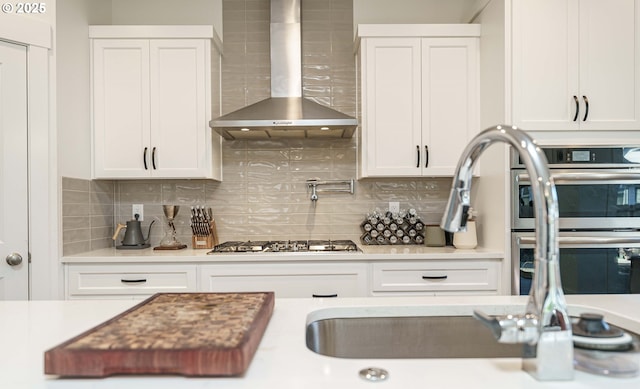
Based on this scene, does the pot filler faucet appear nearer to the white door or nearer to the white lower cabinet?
the white lower cabinet

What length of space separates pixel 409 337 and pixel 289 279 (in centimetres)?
144

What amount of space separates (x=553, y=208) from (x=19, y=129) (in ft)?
8.75

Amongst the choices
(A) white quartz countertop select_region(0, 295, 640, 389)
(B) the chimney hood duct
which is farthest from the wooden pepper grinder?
(A) white quartz countertop select_region(0, 295, 640, 389)

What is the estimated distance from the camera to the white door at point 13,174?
2426mm

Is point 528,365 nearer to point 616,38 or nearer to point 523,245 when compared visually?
point 523,245

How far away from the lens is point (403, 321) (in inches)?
50.7

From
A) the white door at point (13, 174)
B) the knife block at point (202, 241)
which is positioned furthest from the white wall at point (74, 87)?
the knife block at point (202, 241)

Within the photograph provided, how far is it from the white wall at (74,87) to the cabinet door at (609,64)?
9.63 feet

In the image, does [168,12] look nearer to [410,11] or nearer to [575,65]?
[410,11]

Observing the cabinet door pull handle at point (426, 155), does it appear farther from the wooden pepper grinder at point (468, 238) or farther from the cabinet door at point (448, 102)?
the wooden pepper grinder at point (468, 238)

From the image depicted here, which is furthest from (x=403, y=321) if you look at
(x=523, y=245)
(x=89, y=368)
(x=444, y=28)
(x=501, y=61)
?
(x=444, y=28)

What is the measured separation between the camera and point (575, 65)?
8.52 feet

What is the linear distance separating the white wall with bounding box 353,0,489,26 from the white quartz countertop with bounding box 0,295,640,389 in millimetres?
2558

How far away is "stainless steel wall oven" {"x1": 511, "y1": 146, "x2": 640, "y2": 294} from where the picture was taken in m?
2.55
